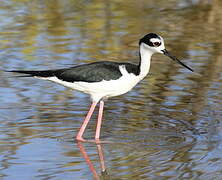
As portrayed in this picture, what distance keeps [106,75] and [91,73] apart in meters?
0.15

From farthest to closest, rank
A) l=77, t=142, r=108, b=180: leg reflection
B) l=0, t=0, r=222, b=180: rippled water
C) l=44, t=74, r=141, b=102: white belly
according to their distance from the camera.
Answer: l=44, t=74, r=141, b=102: white belly, l=0, t=0, r=222, b=180: rippled water, l=77, t=142, r=108, b=180: leg reflection

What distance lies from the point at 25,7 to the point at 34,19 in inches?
35.8

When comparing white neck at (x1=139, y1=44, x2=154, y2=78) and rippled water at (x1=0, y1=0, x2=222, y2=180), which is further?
white neck at (x1=139, y1=44, x2=154, y2=78)

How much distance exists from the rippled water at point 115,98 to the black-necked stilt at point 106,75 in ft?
1.46

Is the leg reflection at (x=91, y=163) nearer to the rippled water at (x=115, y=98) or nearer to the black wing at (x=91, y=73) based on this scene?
the rippled water at (x=115, y=98)

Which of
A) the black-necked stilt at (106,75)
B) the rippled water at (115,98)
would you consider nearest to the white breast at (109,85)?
the black-necked stilt at (106,75)

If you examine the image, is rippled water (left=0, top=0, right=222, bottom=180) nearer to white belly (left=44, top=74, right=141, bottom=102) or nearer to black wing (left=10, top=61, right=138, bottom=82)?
white belly (left=44, top=74, right=141, bottom=102)

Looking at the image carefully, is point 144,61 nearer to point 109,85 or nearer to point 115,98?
point 109,85

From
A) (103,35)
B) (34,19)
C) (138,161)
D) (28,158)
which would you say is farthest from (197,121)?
(34,19)

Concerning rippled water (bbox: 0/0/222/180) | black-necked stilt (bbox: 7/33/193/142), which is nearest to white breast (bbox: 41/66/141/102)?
black-necked stilt (bbox: 7/33/193/142)

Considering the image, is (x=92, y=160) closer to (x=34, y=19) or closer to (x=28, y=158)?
(x=28, y=158)

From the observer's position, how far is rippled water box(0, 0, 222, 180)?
5.88 m

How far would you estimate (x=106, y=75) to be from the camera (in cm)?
646

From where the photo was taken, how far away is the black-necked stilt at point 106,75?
6457 mm
